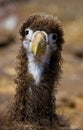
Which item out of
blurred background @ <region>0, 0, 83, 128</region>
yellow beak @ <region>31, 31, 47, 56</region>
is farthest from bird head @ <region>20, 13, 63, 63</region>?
blurred background @ <region>0, 0, 83, 128</region>

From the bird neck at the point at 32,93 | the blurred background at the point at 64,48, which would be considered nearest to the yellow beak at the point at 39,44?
the bird neck at the point at 32,93

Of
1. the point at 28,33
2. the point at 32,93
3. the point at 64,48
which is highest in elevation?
the point at 64,48

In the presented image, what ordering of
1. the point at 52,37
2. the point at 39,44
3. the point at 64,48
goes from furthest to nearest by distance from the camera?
1. the point at 64,48
2. the point at 52,37
3. the point at 39,44

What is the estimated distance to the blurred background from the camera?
9.16 metres

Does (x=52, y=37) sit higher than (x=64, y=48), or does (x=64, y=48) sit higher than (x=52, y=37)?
(x=64, y=48)

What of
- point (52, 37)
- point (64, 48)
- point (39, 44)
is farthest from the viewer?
point (64, 48)

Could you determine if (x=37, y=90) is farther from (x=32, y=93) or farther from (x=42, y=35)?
(x=42, y=35)

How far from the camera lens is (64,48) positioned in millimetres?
13797

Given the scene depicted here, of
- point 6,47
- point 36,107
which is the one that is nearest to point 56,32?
point 36,107

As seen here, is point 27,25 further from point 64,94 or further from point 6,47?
point 6,47

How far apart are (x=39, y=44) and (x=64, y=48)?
816cm

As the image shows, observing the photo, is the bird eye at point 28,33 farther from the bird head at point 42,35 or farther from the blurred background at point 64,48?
the blurred background at point 64,48

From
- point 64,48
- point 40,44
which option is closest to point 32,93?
point 40,44

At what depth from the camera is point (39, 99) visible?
19.2 feet
